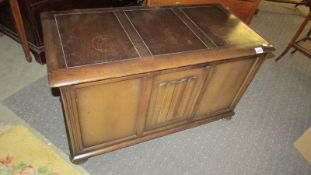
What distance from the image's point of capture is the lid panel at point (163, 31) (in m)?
1.17

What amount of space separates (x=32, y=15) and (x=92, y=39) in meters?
0.87

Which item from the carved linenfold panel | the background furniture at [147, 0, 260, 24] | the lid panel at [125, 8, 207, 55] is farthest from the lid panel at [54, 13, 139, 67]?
the background furniture at [147, 0, 260, 24]

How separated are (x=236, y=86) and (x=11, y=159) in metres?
1.47

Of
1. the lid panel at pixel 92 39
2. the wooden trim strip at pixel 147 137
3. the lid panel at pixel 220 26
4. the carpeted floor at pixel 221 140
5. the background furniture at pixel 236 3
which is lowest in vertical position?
the carpeted floor at pixel 221 140

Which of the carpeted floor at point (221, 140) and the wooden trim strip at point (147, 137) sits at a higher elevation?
the wooden trim strip at point (147, 137)

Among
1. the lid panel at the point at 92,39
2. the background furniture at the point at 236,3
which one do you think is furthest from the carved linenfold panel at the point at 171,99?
the background furniture at the point at 236,3

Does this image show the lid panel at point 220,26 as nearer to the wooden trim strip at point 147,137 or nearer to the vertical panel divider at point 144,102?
the vertical panel divider at point 144,102

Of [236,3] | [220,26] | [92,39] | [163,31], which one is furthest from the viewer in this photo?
[236,3]

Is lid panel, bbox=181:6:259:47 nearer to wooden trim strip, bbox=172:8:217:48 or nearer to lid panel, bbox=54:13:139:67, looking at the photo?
wooden trim strip, bbox=172:8:217:48

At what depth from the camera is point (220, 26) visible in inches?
55.4

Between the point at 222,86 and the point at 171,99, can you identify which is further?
the point at 222,86

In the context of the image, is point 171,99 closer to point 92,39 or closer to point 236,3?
point 92,39

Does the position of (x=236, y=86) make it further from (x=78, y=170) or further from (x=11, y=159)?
(x=11, y=159)

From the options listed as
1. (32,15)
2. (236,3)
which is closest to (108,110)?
(32,15)
